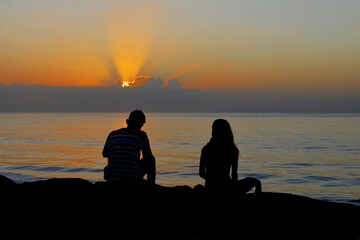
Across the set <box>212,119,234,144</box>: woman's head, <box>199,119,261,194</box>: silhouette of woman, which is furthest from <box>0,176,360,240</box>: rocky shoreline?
<box>212,119,234,144</box>: woman's head

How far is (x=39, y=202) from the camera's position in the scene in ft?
27.2

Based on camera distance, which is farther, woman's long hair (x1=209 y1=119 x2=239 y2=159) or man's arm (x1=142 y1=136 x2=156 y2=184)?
man's arm (x1=142 y1=136 x2=156 y2=184)

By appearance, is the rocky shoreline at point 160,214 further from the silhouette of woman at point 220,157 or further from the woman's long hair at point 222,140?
the woman's long hair at point 222,140

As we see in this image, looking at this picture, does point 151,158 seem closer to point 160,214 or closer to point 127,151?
point 127,151

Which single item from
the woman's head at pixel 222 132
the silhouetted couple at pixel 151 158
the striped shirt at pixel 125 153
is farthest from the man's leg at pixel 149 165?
the woman's head at pixel 222 132

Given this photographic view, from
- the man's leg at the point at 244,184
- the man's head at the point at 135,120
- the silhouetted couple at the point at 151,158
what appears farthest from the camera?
the man's leg at the point at 244,184

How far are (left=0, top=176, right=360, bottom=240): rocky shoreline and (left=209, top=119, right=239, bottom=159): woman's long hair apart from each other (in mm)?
901

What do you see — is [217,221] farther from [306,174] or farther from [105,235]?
[306,174]

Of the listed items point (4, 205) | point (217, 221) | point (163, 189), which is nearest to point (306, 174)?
point (163, 189)

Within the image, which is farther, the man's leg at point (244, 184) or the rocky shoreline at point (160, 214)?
the man's leg at point (244, 184)

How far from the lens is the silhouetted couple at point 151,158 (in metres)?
7.55

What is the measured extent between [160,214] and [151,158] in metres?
1.27

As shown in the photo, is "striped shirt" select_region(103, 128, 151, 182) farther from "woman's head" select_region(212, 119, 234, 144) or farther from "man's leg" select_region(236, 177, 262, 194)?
"man's leg" select_region(236, 177, 262, 194)

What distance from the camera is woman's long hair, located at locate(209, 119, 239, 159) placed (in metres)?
7.45
